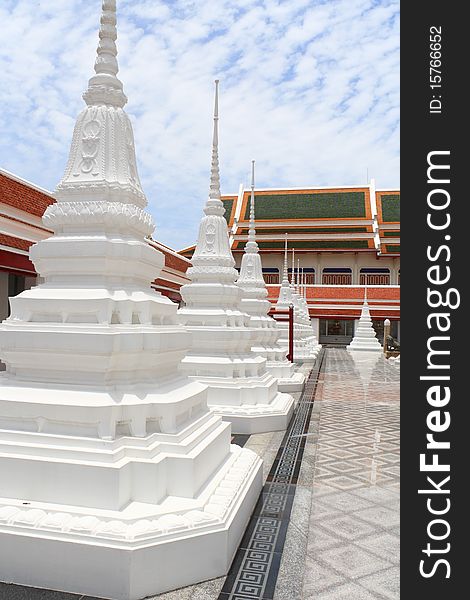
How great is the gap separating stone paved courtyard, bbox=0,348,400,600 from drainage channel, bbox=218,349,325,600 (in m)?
0.03

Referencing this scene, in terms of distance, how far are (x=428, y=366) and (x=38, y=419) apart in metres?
2.64

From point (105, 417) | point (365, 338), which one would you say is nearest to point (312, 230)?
point (365, 338)

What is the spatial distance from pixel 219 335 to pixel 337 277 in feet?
98.2

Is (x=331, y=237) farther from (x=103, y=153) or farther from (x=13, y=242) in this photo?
(x=103, y=153)

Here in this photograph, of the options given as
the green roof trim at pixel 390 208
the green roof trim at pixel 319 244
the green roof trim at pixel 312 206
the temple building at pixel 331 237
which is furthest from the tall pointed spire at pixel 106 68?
the green roof trim at pixel 390 208

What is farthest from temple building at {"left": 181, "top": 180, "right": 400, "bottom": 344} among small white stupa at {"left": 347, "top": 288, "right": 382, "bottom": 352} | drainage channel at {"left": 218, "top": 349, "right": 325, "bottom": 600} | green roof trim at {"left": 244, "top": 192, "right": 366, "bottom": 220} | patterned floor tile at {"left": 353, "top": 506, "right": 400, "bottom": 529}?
patterned floor tile at {"left": 353, "top": 506, "right": 400, "bottom": 529}

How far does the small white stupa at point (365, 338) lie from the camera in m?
27.4

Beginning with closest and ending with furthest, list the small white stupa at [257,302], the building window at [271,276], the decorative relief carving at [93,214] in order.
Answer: the decorative relief carving at [93,214], the small white stupa at [257,302], the building window at [271,276]

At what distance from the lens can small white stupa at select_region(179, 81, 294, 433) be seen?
743 cm

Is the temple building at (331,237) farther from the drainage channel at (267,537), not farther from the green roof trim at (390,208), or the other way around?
the drainage channel at (267,537)

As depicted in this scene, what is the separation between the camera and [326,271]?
36531mm

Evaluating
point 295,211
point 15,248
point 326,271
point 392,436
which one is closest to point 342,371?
point 392,436

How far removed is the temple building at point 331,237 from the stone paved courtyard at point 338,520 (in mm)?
25629

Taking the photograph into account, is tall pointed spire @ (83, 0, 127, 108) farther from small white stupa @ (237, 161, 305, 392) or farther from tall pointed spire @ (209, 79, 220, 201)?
small white stupa @ (237, 161, 305, 392)
